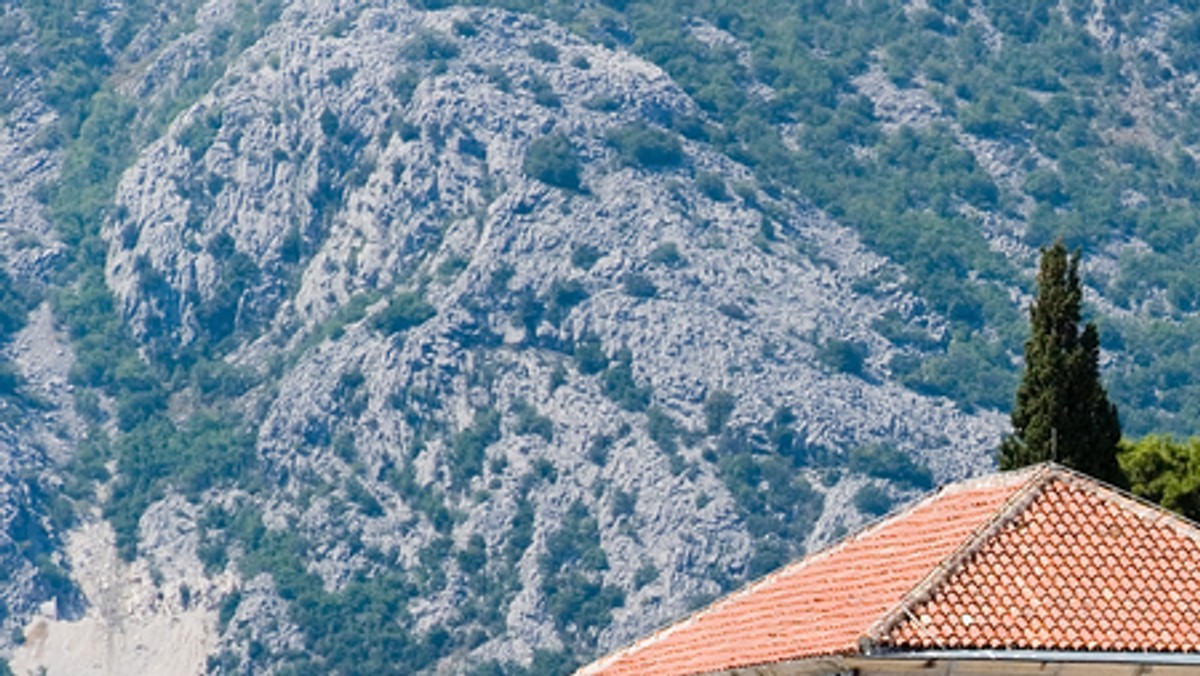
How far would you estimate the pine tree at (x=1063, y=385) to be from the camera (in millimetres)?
61344

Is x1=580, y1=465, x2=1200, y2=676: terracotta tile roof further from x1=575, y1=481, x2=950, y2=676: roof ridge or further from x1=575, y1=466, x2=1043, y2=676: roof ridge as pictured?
x1=575, y1=481, x2=950, y2=676: roof ridge

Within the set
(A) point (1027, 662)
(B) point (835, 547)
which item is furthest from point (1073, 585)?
(B) point (835, 547)

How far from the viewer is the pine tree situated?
61.3m

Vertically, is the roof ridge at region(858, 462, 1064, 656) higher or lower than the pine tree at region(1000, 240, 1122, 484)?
higher

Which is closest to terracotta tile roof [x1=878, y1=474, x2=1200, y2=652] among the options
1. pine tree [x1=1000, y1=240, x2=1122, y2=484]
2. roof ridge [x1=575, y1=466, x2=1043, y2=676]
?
roof ridge [x1=575, y1=466, x2=1043, y2=676]

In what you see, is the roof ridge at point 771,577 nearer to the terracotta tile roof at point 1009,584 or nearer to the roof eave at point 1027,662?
the terracotta tile roof at point 1009,584

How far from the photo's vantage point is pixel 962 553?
42.0 metres

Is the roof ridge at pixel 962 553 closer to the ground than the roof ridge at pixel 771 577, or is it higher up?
higher up

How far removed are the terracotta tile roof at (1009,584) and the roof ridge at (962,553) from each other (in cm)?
2

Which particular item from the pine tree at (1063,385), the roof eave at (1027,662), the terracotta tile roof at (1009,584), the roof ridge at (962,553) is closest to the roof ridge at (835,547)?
the terracotta tile roof at (1009,584)

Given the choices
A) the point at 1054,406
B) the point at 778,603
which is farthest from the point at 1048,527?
the point at 1054,406

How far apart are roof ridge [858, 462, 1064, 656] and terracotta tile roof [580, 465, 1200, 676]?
15mm

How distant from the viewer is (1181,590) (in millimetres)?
42562

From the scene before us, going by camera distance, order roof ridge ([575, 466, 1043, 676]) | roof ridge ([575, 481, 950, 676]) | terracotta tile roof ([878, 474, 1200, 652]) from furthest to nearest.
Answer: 1. roof ridge ([575, 481, 950, 676])
2. roof ridge ([575, 466, 1043, 676])
3. terracotta tile roof ([878, 474, 1200, 652])
